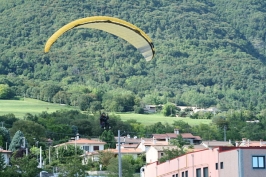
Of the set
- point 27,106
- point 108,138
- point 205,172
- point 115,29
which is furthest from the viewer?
point 27,106

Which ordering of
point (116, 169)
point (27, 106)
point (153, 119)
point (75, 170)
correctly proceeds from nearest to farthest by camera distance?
1. point (75, 170)
2. point (116, 169)
3. point (153, 119)
4. point (27, 106)

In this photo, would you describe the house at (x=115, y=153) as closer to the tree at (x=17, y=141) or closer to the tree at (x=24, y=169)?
the tree at (x=17, y=141)

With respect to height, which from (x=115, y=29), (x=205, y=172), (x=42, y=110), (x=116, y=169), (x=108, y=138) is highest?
(x=42, y=110)

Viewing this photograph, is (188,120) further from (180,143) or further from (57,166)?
(57,166)

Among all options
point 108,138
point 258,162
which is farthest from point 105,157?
point 258,162

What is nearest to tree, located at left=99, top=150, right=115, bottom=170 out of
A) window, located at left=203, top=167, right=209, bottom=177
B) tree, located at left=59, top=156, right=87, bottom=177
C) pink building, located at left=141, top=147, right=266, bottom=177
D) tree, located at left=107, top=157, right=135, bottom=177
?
tree, located at left=107, top=157, right=135, bottom=177

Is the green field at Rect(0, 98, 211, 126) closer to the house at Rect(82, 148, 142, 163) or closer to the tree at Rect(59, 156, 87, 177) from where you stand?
the house at Rect(82, 148, 142, 163)

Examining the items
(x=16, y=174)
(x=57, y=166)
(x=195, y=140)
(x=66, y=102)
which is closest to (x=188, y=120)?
(x=66, y=102)

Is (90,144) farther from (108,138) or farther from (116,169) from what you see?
(116,169)
